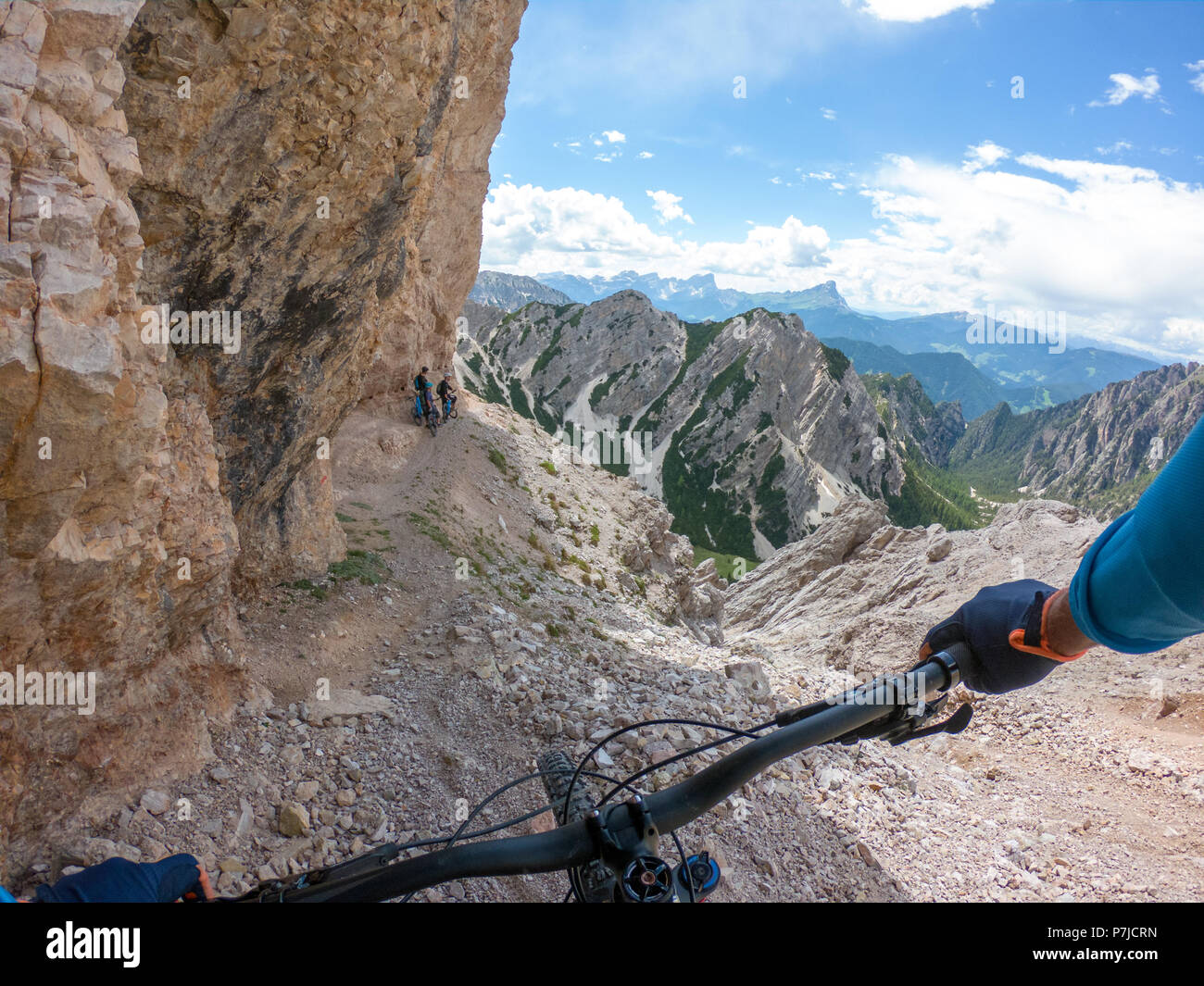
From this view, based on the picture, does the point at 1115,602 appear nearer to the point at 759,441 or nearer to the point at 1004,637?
the point at 1004,637

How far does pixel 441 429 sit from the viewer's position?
29594 mm

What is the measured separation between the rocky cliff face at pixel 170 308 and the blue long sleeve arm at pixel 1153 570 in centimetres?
759

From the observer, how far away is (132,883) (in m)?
5.69

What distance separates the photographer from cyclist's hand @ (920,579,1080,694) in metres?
2.81

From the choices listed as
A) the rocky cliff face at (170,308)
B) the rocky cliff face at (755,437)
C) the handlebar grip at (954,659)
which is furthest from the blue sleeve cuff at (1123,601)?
the rocky cliff face at (755,437)

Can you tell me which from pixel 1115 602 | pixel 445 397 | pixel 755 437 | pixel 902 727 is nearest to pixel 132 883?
pixel 902 727

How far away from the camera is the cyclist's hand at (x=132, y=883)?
5.60 metres

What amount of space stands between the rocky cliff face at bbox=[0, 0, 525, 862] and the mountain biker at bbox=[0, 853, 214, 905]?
50.2 inches

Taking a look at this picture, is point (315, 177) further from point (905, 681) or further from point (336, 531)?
point (905, 681)

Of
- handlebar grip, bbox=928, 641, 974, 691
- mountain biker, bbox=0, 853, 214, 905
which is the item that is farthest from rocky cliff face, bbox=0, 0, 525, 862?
handlebar grip, bbox=928, 641, 974, 691

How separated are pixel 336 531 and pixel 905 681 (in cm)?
1523

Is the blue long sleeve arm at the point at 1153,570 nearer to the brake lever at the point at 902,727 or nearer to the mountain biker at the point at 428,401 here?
the brake lever at the point at 902,727
